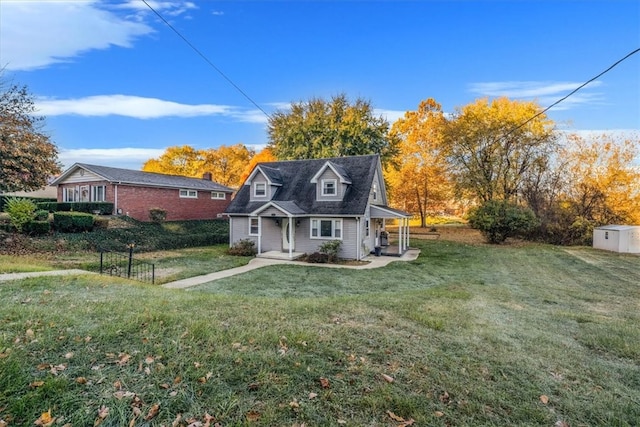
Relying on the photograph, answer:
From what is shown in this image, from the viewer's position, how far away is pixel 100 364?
355cm

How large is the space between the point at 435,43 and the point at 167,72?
13202 millimetres

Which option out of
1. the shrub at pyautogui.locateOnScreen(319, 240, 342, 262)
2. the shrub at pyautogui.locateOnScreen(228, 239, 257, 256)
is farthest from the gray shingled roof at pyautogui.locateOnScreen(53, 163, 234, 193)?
the shrub at pyautogui.locateOnScreen(319, 240, 342, 262)

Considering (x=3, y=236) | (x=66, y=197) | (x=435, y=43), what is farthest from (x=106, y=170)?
(x=435, y=43)

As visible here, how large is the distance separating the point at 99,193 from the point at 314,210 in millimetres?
15589

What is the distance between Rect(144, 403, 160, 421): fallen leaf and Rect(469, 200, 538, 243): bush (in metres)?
23.6

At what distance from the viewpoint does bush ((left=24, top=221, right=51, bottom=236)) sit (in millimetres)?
14680

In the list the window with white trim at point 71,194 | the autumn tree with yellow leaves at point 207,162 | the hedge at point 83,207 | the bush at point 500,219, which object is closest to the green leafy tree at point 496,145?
the bush at point 500,219

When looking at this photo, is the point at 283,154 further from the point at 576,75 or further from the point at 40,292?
the point at 40,292

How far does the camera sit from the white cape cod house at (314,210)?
1717 centimetres

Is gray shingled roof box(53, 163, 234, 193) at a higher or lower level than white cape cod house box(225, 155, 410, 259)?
higher

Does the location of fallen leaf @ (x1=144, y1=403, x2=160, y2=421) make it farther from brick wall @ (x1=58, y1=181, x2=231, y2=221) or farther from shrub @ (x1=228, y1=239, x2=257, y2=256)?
brick wall @ (x1=58, y1=181, x2=231, y2=221)

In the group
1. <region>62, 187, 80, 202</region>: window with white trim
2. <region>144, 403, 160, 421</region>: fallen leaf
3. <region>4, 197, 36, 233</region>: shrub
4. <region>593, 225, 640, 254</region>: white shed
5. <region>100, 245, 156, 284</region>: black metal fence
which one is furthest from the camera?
<region>62, 187, 80, 202</region>: window with white trim

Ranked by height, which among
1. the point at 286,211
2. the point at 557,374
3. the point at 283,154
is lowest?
the point at 557,374

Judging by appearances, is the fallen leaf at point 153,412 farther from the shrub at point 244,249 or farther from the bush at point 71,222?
the bush at point 71,222
